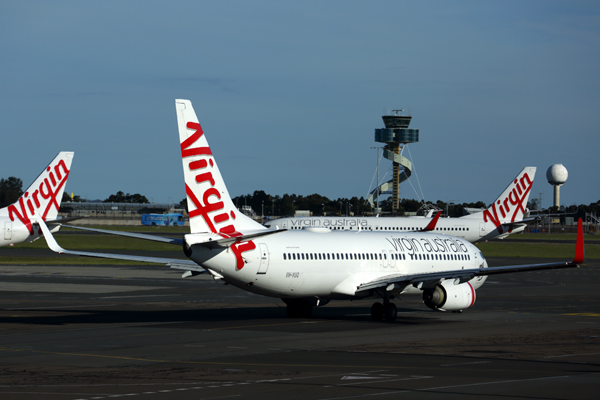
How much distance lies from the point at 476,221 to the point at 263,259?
58051mm

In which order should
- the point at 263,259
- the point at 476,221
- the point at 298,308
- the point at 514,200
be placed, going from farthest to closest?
the point at 476,221, the point at 514,200, the point at 298,308, the point at 263,259

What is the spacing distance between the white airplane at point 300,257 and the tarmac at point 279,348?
1226 mm

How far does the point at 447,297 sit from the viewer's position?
30344mm

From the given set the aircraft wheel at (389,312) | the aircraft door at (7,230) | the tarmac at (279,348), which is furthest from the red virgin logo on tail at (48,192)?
the aircraft wheel at (389,312)

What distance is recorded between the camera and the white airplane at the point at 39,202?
5088 cm

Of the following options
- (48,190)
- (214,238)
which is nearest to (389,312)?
(214,238)

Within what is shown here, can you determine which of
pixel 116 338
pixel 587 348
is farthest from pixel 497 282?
pixel 116 338

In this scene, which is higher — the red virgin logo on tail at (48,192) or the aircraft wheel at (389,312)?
the red virgin logo on tail at (48,192)

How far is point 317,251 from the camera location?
96.7 feet

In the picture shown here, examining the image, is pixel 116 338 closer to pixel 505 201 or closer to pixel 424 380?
pixel 424 380

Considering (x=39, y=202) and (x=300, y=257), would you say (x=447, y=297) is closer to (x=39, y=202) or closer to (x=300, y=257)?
(x=300, y=257)

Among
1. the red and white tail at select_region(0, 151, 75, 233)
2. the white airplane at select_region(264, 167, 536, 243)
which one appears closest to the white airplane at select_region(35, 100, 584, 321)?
the red and white tail at select_region(0, 151, 75, 233)

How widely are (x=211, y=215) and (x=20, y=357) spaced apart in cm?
846

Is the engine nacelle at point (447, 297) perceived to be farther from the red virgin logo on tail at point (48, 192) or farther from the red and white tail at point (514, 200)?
the red and white tail at point (514, 200)
